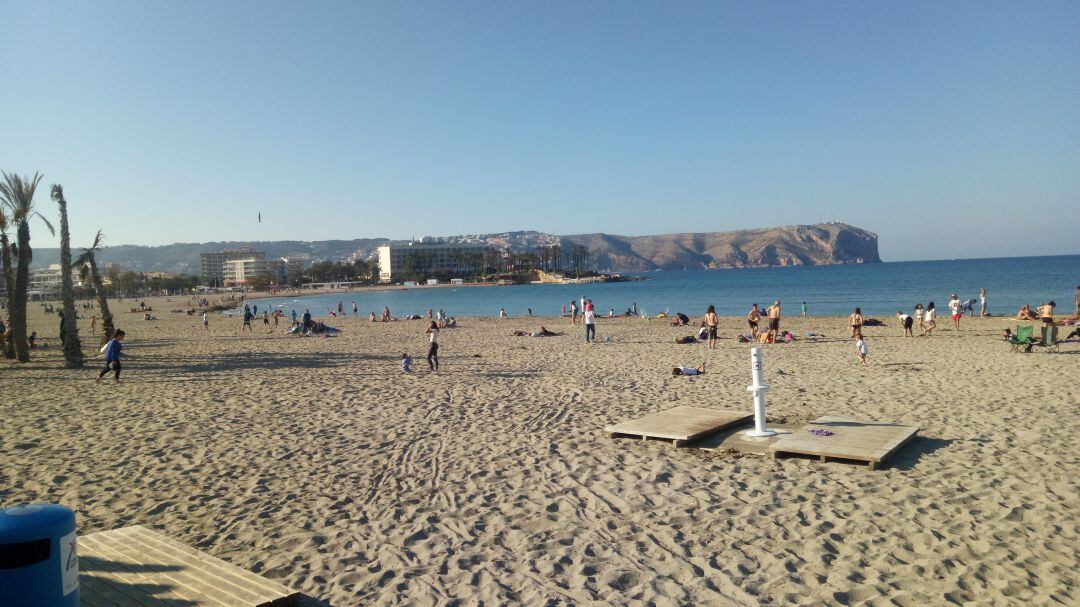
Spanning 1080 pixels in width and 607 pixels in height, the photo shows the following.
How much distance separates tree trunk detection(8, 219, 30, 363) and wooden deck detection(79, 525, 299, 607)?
1509 centimetres

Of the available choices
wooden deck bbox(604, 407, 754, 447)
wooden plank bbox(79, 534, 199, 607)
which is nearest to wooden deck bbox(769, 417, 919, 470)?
wooden deck bbox(604, 407, 754, 447)

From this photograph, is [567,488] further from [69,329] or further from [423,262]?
[423,262]

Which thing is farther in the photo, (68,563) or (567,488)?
(567,488)

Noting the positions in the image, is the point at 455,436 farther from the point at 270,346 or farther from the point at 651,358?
the point at 270,346

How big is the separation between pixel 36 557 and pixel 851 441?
7.27 meters

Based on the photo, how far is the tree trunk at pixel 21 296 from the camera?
16.1 m

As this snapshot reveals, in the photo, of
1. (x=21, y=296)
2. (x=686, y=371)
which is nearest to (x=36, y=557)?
(x=686, y=371)

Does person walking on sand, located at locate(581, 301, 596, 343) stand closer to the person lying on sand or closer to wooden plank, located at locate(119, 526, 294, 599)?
the person lying on sand

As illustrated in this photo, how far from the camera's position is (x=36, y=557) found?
287cm

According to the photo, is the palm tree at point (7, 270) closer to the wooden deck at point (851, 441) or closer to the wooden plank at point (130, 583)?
the wooden plank at point (130, 583)

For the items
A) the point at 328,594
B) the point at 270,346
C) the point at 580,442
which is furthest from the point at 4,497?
the point at 270,346

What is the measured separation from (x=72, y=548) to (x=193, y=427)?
7057 millimetres

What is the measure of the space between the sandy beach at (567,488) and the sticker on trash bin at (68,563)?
1670mm

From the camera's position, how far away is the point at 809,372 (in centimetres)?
1367
